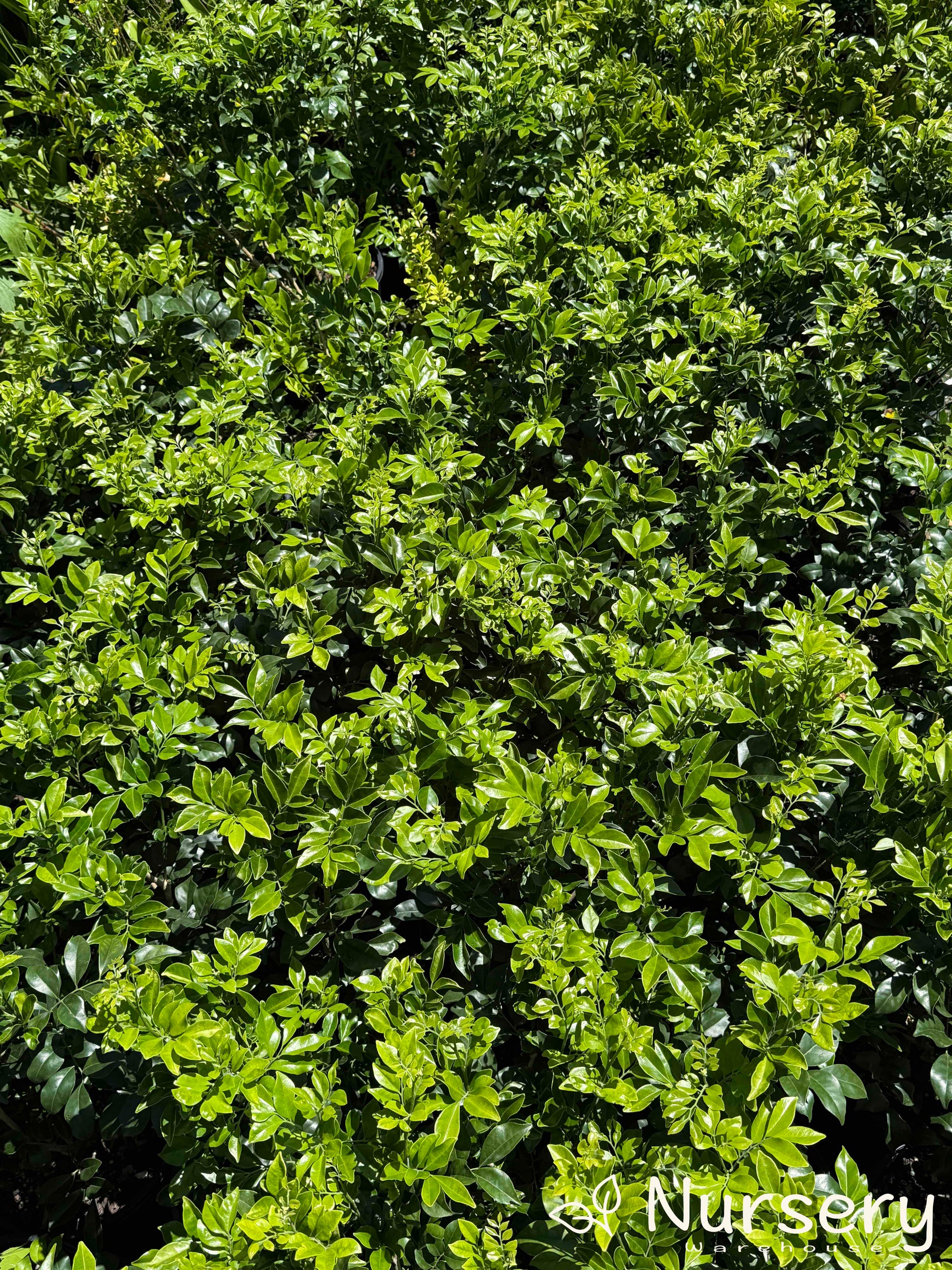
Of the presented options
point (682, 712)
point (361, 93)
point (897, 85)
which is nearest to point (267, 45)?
point (361, 93)

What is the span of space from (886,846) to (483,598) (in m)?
0.91

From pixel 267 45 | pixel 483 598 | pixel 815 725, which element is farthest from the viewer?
pixel 267 45

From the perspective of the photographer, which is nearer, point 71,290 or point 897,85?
point 71,290

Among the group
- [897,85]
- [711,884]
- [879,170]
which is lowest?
[711,884]

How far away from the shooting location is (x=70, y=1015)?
5.67 feet

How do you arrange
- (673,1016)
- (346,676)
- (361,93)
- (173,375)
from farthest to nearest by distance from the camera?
(361,93) < (173,375) < (346,676) < (673,1016)

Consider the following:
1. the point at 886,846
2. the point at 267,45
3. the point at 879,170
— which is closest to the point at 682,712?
the point at 886,846

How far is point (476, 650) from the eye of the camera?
2.27m

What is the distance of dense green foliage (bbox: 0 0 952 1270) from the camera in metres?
1.58

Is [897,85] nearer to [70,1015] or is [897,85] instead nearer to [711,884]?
[711,884]

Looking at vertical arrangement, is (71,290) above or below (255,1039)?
above

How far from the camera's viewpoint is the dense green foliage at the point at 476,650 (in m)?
1.58

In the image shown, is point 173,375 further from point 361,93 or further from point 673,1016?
point 673,1016

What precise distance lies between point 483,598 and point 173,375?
1288 millimetres
